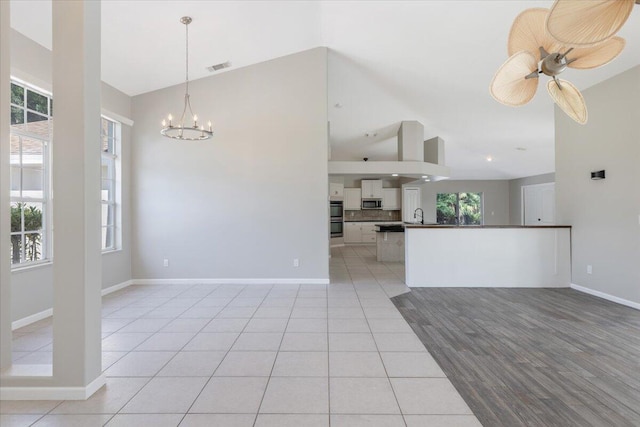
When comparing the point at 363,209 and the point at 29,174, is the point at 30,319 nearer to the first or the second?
the point at 29,174

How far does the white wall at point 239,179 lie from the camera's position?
5012mm

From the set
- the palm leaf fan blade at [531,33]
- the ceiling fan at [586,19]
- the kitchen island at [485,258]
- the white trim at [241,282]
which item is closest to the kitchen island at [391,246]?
the kitchen island at [485,258]

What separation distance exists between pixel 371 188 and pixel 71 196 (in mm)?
9364

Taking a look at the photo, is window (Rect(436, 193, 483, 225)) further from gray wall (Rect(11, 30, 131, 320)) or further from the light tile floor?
gray wall (Rect(11, 30, 131, 320))

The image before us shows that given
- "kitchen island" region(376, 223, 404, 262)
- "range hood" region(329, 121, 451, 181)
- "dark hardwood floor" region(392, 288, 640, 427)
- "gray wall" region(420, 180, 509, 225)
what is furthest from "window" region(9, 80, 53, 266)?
"gray wall" region(420, 180, 509, 225)

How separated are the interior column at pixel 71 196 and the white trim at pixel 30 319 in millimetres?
1850

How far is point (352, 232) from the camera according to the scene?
10.9 m

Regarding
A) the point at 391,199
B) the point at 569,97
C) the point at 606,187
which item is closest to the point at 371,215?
the point at 391,199

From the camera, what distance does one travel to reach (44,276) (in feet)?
11.6

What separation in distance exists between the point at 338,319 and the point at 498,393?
169 centimetres

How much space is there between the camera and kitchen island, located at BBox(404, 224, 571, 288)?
15.8 feet

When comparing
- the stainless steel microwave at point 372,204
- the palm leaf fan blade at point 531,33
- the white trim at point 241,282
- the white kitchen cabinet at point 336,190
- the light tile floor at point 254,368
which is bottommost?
the light tile floor at point 254,368

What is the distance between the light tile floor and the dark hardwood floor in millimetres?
208

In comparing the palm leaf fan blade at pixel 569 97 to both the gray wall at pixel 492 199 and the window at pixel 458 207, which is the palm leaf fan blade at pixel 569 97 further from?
the window at pixel 458 207
